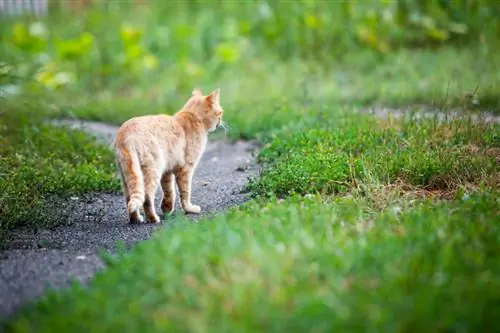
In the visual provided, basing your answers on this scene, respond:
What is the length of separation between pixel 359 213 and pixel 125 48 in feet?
29.7

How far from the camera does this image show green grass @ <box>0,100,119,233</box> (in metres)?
6.70

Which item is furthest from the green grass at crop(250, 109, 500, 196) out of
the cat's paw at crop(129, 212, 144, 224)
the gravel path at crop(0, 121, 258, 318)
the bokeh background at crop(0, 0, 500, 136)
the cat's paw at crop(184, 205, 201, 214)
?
the bokeh background at crop(0, 0, 500, 136)

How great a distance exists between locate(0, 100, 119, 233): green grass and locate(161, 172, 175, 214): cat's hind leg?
0.89 metres

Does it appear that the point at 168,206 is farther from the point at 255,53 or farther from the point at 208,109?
the point at 255,53

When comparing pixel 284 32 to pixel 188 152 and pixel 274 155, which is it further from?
pixel 188 152

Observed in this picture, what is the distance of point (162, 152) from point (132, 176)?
52 centimetres

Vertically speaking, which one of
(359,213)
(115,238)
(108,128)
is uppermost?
(359,213)

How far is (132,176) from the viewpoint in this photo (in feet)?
20.6

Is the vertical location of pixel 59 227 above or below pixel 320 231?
below

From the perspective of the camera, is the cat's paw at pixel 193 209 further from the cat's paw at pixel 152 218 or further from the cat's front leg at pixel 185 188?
the cat's paw at pixel 152 218

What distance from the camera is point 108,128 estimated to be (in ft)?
36.6

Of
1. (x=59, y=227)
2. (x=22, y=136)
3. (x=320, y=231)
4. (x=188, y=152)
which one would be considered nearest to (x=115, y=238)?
(x=59, y=227)

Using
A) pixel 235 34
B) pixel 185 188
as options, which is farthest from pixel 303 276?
pixel 235 34

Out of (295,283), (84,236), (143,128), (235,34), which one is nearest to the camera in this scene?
(295,283)
